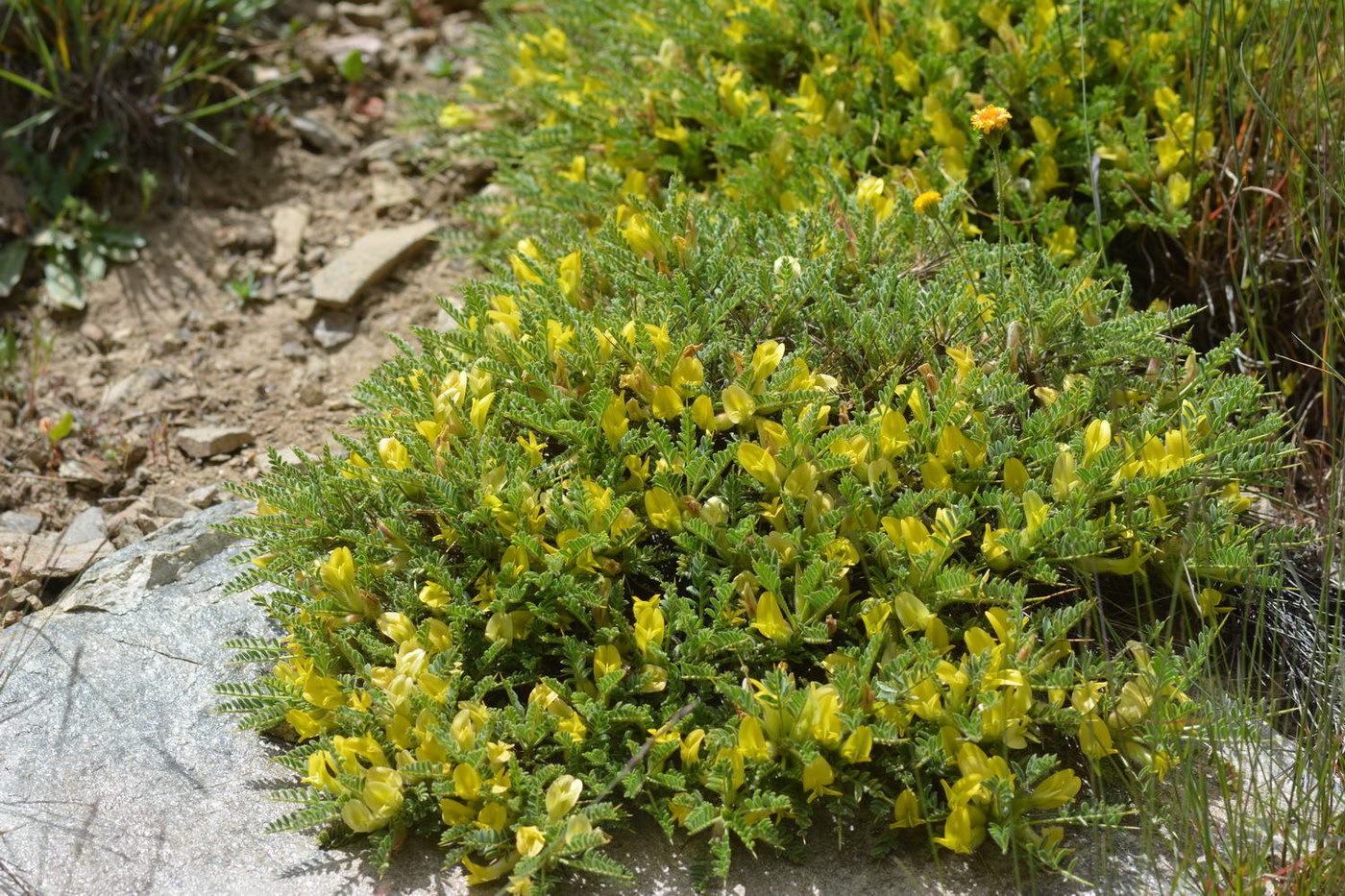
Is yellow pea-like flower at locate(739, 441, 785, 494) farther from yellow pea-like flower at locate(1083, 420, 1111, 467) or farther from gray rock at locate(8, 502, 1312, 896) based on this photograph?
gray rock at locate(8, 502, 1312, 896)

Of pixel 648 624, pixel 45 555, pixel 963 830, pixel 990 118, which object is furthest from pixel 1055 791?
pixel 45 555

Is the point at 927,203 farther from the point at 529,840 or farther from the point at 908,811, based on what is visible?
the point at 529,840

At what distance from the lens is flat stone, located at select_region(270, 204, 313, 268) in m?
4.01

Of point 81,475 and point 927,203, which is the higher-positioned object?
point 927,203

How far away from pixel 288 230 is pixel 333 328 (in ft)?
1.82

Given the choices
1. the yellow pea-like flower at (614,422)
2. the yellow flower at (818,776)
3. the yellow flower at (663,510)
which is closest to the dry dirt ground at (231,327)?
the yellow pea-like flower at (614,422)

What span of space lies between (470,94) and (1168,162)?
7.23 ft

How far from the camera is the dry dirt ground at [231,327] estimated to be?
3162mm

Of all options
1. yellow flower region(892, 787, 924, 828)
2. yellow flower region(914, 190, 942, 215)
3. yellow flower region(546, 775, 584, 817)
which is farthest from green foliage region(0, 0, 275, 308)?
yellow flower region(892, 787, 924, 828)

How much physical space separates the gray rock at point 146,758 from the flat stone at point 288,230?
159cm

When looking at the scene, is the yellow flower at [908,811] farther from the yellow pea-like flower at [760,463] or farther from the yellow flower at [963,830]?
the yellow pea-like flower at [760,463]

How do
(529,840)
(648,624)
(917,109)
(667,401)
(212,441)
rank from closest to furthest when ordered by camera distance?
(529,840), (648,624), (667,401), (917,109), (212,441)

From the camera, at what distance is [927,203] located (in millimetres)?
2781

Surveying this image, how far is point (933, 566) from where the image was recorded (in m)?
2.11
